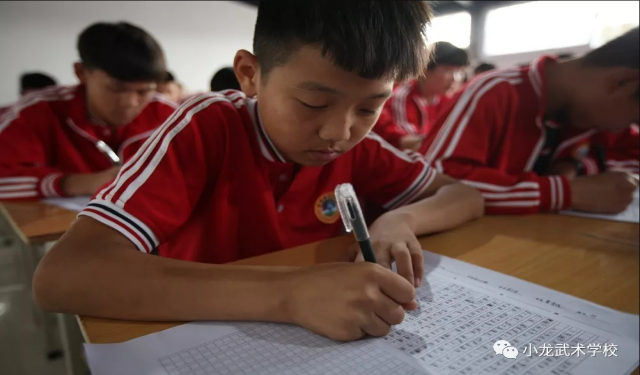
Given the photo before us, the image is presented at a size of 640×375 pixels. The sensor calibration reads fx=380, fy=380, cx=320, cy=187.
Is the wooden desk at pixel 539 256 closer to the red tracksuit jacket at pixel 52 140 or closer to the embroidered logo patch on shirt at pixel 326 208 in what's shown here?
the embroidered logo patch on shirt at pixel 326 208

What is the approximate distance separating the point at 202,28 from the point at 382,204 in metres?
0.67

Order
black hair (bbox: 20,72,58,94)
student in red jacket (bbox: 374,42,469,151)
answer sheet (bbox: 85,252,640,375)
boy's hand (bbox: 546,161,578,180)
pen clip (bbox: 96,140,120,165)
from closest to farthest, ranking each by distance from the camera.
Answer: answer sheet (bbox: 85,252,640,375) < boy's hand (bbox: 546,161,578,180) < pen clip (bbox: 96,140,120,165) < student in red jacket (bbox: 374,42,469,151) < black hair (bbox: 20,72,58,94)

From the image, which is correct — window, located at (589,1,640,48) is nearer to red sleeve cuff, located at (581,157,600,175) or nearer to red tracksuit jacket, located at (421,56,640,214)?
red tracksuit jacket, located at (421,56,640,214)

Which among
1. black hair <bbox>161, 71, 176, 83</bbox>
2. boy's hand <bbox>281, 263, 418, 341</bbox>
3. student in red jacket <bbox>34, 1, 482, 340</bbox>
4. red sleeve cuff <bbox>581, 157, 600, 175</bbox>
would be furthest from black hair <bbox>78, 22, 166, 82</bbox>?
red sleeve cuff <bbox>581, 157, 600, 175</bbox>

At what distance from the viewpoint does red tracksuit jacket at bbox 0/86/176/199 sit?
1.01 meters

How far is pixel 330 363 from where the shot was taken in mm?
318

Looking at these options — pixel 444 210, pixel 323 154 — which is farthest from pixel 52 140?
pixel 444 210

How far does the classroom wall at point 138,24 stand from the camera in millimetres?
774

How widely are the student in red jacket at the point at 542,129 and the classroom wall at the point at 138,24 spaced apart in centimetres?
58

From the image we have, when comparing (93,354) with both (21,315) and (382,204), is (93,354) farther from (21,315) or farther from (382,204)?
(21,315)

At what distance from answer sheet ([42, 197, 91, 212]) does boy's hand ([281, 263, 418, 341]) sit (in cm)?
77

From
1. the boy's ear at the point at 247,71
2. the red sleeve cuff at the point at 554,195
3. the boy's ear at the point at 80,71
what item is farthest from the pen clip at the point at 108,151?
the red sleeve cuff at the point at 554,195

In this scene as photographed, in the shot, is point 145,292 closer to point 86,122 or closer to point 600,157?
point 86,122

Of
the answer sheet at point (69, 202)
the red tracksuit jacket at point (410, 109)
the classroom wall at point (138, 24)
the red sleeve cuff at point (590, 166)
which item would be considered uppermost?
the classroom wall at point (138, 24)
